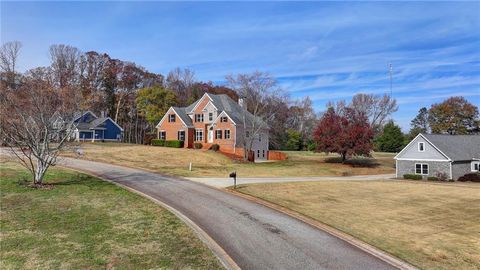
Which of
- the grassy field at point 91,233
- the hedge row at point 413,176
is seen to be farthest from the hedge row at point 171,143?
the grassy field at point 91,233

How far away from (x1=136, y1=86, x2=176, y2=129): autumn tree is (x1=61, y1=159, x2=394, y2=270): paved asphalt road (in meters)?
45.9

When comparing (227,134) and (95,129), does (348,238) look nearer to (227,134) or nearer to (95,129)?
(227,134)

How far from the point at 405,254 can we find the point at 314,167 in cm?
3425

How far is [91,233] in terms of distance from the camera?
11.4m

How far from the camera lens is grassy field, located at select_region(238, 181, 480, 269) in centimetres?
1123

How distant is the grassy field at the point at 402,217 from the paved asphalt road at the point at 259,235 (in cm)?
138

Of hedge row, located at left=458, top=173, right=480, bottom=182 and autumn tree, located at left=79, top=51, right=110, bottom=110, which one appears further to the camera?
autumn tree, located at left=79, top=51, right=110, bottom=110

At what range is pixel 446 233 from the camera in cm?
1400

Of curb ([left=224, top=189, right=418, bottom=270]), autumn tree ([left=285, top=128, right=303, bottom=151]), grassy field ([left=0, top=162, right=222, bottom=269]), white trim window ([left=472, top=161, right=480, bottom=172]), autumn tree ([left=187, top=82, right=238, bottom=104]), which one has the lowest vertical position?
curb ([left=224, top=189, right=418, bottom=270])

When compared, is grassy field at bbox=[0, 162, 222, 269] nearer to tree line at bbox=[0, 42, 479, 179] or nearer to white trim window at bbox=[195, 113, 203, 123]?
tree line at bbox=[0, 42, 479, 179]

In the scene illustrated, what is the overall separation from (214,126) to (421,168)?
27289 mm

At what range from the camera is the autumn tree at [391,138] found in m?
85.8

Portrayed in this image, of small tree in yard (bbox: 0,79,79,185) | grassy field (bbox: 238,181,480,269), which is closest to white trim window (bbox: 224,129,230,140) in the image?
grassy field (bbox: 238,181,480,269)

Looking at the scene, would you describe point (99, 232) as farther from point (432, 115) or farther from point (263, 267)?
point (432, 115)
